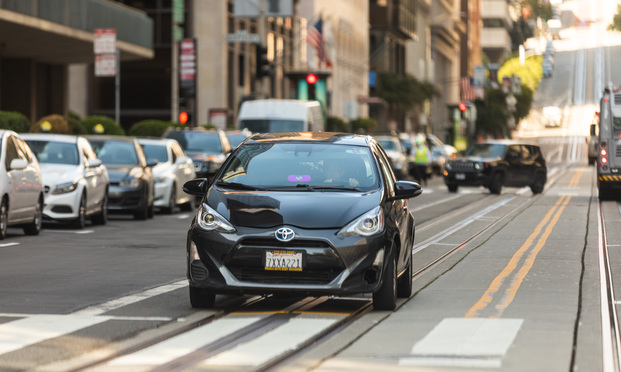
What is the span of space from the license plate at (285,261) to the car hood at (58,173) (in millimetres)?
11652

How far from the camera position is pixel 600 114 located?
108 ft

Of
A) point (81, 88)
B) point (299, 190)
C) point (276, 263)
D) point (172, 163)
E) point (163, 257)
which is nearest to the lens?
point (276, 263)

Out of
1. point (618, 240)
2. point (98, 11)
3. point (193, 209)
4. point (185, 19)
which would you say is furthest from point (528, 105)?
point (618, 240)

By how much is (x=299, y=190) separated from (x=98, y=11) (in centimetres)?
2846

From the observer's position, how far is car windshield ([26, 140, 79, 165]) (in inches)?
878

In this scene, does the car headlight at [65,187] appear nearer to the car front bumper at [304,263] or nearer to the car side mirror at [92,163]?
the car side mirror at [92,163]

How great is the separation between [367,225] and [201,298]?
1474mm

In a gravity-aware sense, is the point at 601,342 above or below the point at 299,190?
below

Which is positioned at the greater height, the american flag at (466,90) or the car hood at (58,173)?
the american flag at (466,90)

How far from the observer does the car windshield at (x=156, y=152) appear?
93.0ft

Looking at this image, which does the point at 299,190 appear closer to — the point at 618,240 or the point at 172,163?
the point at 618,240

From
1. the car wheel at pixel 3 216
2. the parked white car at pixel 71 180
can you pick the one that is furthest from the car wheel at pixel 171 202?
the car wheel at pixel 3 216

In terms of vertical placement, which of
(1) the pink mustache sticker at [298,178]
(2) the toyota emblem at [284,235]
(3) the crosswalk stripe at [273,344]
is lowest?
(3) the crosswalk stripe at [273,344]

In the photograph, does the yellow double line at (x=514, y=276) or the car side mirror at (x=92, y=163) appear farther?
the car side mirror at (x=92, y=163)
